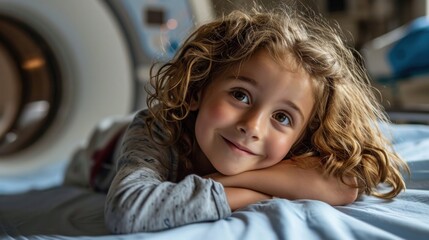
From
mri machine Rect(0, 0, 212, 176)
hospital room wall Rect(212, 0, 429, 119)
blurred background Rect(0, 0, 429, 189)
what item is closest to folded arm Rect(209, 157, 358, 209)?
blurred background Rect(0, 0, 429, 189)

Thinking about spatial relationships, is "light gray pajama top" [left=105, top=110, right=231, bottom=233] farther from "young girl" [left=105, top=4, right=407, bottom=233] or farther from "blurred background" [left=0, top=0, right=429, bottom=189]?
"blurred background" [left=0, top=0, right=429, bottom=189]

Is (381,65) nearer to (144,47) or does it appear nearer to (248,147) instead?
(144,47)

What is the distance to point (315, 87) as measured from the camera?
0.69 metres

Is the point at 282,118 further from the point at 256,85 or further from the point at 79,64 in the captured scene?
the point at 79,64

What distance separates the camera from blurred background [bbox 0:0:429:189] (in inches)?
57.6

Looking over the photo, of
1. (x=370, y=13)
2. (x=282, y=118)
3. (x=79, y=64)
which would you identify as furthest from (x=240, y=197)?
(x=370, y=13)

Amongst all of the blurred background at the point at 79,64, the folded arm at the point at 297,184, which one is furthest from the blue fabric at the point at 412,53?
the folded arm at the point at 297,184

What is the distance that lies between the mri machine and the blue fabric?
1.87 ft

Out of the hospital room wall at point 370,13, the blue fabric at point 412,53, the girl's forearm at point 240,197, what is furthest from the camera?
the hospital room wall at point 370,13

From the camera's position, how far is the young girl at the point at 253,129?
0.63 metres

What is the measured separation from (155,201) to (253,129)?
0.46ft

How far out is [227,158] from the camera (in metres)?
0.67

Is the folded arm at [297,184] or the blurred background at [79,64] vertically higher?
the blurred background at [79,64]

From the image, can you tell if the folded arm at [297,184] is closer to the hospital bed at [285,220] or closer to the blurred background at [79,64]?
the hospital bed at [285,220]
